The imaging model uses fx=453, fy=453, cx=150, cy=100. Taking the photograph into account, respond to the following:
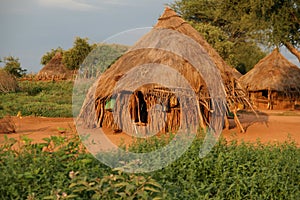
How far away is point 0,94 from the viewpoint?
20.8 meters

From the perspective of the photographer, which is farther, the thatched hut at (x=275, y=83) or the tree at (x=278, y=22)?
the thatched hut at (x=275, y=83)

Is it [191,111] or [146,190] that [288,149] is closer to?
[146,190]

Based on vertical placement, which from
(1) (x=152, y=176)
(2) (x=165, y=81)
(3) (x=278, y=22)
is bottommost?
(1) (x=152, y=176)

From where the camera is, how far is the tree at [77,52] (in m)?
32.5

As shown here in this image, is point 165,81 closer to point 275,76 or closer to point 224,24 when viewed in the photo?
point 275,76

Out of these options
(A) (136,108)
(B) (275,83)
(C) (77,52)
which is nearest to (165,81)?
(A) (136,108)

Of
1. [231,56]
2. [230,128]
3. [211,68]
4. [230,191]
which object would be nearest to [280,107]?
[231,56]

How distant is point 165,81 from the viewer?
401 inches

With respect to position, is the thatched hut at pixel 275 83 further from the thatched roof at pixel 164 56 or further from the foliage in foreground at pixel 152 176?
the foliage in foreground at pixel 152 176

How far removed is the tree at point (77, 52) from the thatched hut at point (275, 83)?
553 inches

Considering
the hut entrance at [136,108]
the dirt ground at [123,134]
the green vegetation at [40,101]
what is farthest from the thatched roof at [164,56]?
the green vegetation at [40,101]

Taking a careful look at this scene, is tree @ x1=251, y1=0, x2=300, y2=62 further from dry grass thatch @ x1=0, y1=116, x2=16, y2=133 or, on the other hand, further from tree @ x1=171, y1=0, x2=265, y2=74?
tree @ x1=171, y1=0, x2=265, y2=74

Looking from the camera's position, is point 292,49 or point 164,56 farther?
point 292,49

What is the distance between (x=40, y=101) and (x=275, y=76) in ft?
35.2
